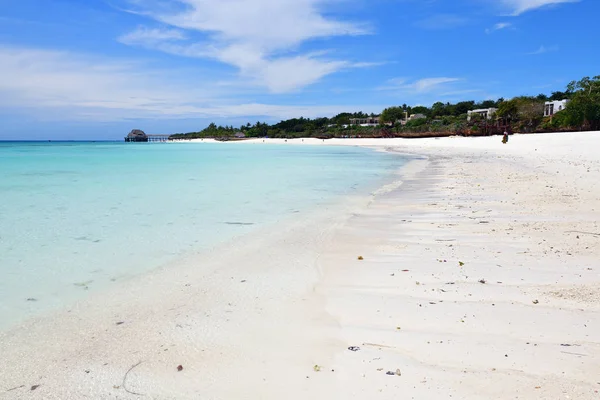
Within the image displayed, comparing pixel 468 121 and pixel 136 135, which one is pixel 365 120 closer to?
pixel 468 121

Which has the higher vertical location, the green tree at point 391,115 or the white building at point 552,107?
the green tree at point 391,115

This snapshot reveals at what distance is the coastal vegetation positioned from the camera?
3681 cm

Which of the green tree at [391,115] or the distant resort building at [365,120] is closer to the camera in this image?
the green tree at [391,115]

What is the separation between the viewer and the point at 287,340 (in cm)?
237

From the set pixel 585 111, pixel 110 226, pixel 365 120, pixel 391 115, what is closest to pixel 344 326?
pixel 110 226

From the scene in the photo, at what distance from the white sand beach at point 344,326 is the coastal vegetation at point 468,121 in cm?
4087

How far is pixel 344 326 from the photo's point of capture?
249 cm

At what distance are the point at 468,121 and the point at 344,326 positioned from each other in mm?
63070

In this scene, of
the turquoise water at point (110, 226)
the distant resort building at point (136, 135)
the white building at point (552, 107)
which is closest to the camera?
the turquoise water at point (110, 226)

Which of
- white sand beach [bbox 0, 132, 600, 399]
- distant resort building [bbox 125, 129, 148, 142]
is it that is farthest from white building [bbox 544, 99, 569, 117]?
distant resort building [bbox 125, 129, 148, 142]

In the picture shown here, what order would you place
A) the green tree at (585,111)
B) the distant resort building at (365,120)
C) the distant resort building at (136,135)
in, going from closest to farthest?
the green tree at (585,111), the distant resort building at (365,120), the distant resort building at (136,135)

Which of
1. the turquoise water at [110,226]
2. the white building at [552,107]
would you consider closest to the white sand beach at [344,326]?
the turquoise water at [110,226]

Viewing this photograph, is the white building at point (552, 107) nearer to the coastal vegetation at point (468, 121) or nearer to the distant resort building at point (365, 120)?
the coastal vegetation at point (468, 121)

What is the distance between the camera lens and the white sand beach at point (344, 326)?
1.90 metres
